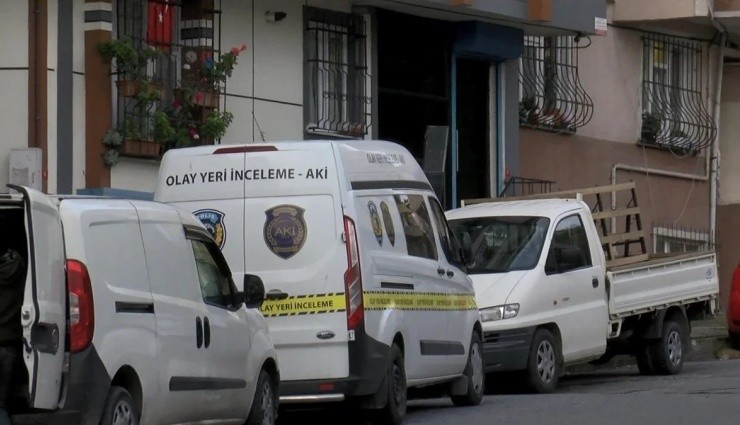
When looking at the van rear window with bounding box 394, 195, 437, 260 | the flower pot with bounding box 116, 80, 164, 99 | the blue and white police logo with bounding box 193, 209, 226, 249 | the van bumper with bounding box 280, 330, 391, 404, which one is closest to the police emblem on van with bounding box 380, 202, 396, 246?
the van rear window with bounding box 394, 195, 437, 260

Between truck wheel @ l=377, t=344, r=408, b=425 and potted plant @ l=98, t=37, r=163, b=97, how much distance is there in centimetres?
518

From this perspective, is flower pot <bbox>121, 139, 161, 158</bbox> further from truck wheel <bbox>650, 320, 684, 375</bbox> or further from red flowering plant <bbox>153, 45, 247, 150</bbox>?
truck wheel <bbox>650, 320, 684, 375</bbox>

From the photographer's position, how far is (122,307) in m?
10.1

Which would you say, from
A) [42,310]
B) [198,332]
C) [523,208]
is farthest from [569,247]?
[42,310]

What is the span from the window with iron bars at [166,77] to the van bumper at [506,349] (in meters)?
4.00

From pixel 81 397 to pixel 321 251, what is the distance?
3419 mm

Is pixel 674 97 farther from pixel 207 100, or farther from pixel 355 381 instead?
pixel 355 381

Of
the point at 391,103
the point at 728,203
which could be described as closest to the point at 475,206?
the point at 391,103

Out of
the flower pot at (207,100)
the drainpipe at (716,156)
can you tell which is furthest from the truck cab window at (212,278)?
the drainpipe at (716,156)

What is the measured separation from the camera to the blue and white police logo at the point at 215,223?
516 inches

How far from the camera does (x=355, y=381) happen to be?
12703 millimetres

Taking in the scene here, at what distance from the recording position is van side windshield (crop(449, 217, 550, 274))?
16859 millimetres

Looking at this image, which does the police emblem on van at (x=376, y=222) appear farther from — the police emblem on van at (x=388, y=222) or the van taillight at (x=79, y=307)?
the van taillight at (x=79, y=307)

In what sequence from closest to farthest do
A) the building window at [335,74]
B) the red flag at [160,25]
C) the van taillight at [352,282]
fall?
the van taillight at [352,282]
the red flag at [160,25]
the building window at [335,74]
